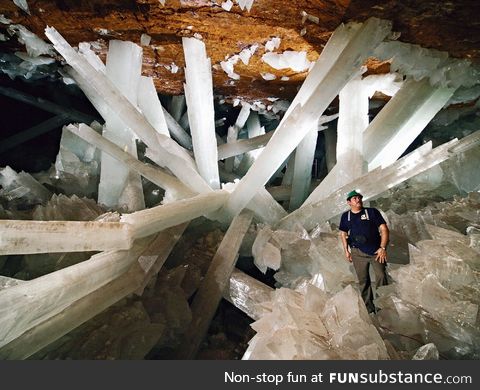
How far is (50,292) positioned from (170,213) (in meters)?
0.90

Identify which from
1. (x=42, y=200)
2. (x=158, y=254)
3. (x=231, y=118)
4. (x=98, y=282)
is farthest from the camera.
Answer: (x=231, y=118)

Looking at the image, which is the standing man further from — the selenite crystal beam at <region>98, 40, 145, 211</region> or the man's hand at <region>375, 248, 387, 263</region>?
the selenite crystal beam at <region>98, 40, 145, 211</region>

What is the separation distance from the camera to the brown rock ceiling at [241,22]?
2.27 metres

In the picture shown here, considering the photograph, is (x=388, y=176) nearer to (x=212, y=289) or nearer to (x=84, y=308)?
(x=212, y=289)

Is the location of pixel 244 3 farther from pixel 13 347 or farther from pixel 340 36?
pixel 13 347

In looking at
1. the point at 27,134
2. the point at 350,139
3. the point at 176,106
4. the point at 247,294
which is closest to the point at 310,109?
the point at 350,139

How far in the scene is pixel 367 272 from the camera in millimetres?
2295

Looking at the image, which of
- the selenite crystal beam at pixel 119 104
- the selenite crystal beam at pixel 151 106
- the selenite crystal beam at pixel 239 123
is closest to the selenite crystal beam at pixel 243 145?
the selenite crystal beam at pixel 239 123

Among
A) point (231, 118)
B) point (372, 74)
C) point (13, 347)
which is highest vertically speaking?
point (231, 118)

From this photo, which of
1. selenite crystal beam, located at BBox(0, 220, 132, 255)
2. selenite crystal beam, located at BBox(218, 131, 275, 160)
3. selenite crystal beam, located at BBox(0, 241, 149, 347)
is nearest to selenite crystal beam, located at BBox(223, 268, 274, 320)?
selenite crystal beam, located at BBox(0, 241, 149, 347)

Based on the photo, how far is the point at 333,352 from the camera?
146 centimetres

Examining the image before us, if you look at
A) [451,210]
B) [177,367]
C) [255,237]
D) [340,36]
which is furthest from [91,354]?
[451,210]

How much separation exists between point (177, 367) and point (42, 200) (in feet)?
9.67

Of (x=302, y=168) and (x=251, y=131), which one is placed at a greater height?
(x=251, y=131)
